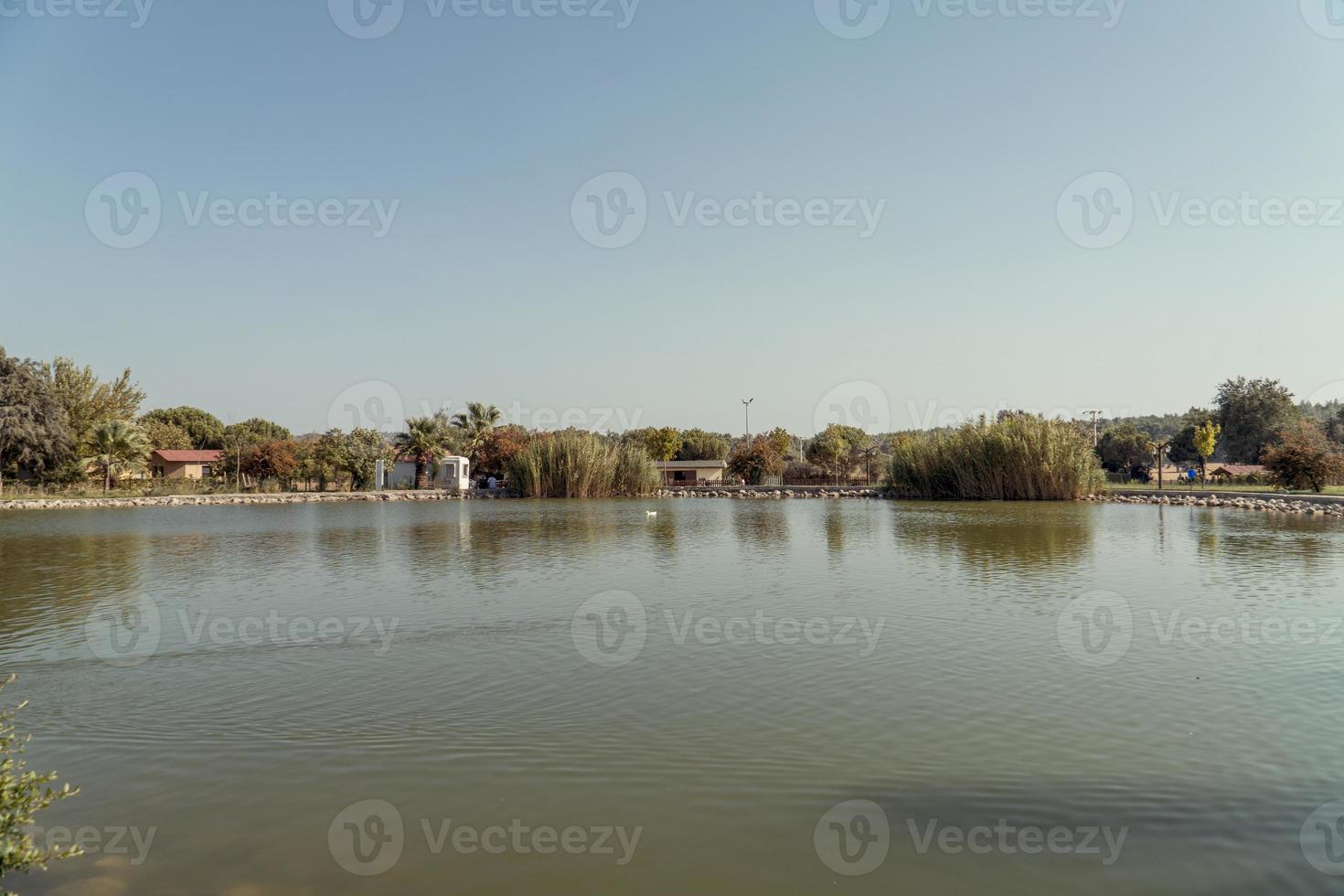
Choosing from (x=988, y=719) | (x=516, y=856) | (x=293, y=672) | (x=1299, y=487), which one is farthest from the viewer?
(x=1299, y=487)

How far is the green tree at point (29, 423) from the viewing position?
45656mm

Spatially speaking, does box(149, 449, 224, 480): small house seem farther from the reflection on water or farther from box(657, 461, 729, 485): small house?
the reflection on water

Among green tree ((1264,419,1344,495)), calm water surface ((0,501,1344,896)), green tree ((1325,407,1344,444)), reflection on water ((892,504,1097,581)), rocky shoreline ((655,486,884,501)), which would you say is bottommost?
calm water surface ((0,501,1344,896))

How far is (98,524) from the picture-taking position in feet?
96.0

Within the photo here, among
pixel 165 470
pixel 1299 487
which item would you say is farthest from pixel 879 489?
pixel 165 470

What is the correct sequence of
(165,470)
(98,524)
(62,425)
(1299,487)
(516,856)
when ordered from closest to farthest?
(516,856)
(98,524)
(1299,487)
(62,425)
(165,470)

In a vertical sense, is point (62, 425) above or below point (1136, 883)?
above

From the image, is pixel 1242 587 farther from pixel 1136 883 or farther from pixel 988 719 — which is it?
pixel 1136 883

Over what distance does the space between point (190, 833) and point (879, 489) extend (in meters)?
46.9

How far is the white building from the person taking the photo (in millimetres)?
54562

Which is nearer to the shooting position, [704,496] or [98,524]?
[98,524]

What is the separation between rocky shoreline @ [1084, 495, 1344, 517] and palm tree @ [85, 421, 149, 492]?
53.7 meters

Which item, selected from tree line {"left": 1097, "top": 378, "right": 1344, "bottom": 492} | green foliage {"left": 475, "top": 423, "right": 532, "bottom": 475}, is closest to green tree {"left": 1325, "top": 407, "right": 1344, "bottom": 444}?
tree line {"left": 1097, "top": 378, "right": 1344, "bottom": 492}

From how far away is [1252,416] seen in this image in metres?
63.6
